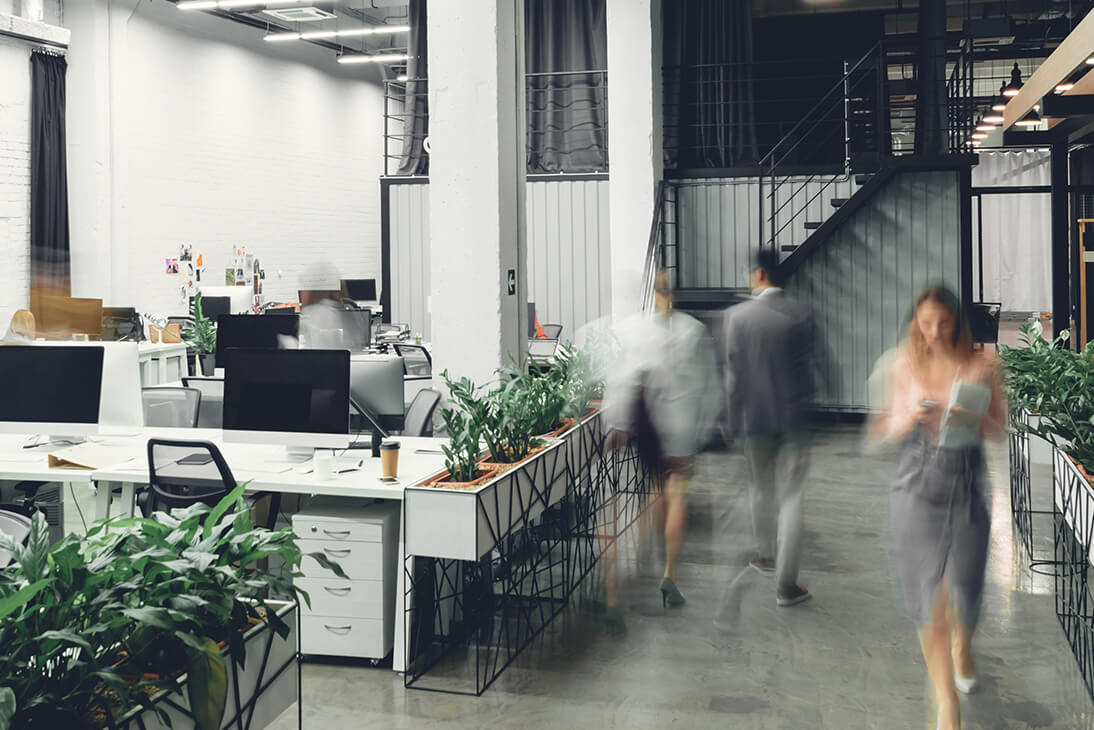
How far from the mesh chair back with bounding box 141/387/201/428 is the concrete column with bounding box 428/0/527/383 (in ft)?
5.21

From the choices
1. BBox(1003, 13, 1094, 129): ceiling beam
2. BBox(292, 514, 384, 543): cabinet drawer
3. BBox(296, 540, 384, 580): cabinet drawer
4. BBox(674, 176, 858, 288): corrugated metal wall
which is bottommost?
BBox(296, 540, 384, 580): cabinet drawer

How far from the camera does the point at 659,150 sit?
10656 mm

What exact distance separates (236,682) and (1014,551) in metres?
5.07

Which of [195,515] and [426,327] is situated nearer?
[195,515]

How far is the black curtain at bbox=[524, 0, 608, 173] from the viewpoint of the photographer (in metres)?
13.3

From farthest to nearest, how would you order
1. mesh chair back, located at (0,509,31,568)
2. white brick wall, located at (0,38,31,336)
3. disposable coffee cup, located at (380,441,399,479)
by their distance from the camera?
1. white brick wall, located at (0,38,31,336)
2. disposable coffee cup, located at (380,441,399,479)
3. mesh chair back, located at (0,509,31,568)

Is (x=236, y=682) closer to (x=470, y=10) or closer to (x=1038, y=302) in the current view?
(x=470, y=10)

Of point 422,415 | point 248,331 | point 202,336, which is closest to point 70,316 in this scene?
point 202,336

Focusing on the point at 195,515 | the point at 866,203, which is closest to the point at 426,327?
the point at 866,203

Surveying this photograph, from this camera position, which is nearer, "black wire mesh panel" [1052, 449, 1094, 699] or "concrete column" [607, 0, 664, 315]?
"black wire mesh panel" [1052, 449, 1094, 699]

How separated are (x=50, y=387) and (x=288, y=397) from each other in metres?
1.32

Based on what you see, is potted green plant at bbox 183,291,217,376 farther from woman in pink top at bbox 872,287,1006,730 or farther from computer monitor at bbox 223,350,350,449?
woman in pink top at bbox 872,287,1006,730

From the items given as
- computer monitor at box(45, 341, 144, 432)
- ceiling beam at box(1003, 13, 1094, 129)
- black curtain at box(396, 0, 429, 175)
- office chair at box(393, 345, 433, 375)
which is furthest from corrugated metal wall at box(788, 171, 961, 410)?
computer monitor at box(45, 341, 144, 432)

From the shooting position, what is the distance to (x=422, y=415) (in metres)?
5.93
